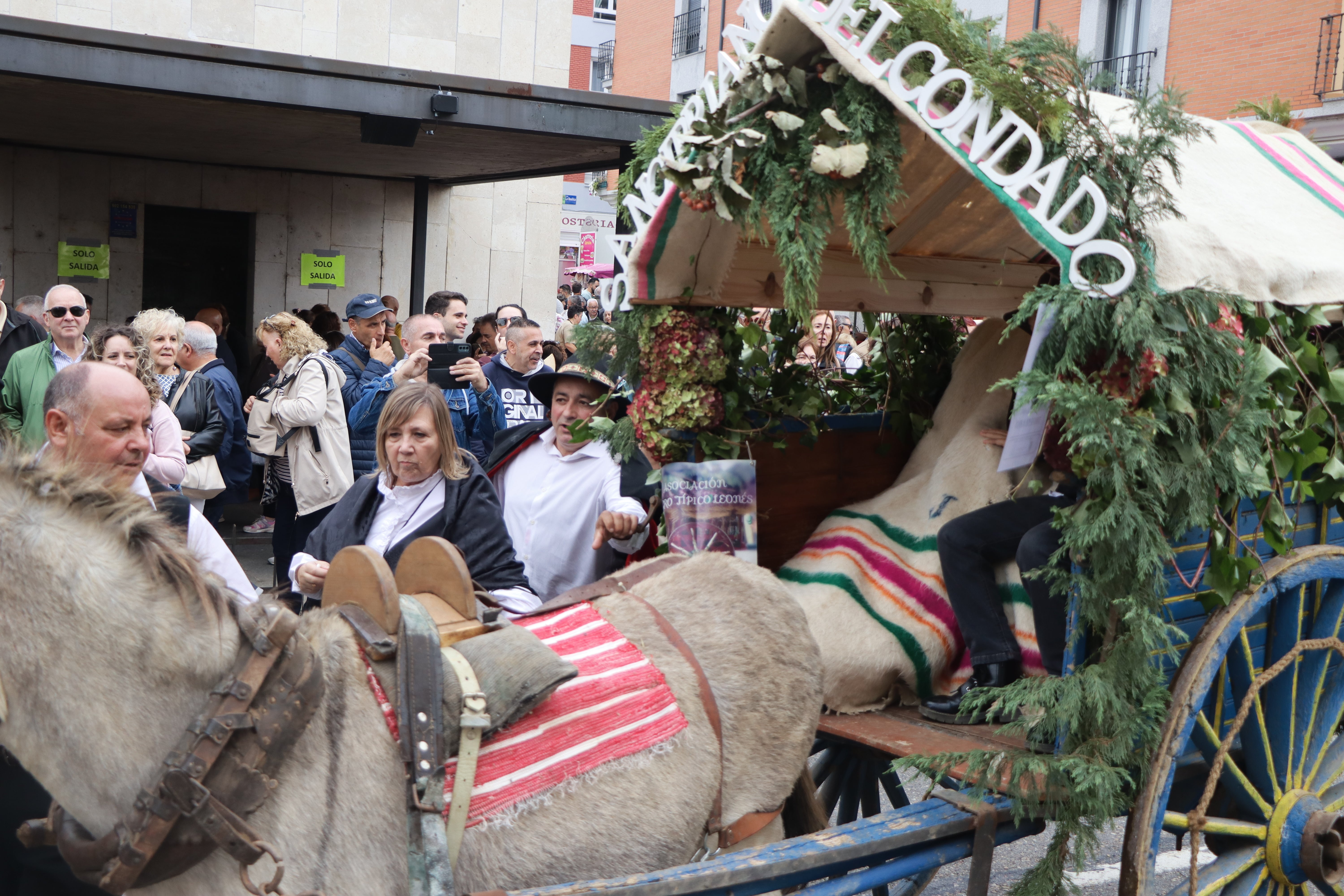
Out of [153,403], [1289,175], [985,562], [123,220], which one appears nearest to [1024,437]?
[985,562]

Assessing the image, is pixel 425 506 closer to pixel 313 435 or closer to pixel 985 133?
pixel 985 133

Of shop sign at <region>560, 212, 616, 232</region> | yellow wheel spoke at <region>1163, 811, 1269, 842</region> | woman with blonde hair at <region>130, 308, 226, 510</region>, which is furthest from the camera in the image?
shop sign at <region>560, 212, 616, 232</region>

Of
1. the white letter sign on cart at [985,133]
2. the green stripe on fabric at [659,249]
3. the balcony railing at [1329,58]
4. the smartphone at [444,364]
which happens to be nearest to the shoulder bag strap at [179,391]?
the smartphone at [444,364]

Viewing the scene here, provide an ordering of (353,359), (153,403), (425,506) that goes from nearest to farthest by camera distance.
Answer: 1. (425,506)
2. (153,403)
3. (353,359)

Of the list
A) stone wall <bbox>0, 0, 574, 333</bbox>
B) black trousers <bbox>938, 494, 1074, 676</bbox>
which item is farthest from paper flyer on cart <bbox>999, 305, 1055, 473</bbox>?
stone wall <bbox>0, 0, 574, 333</bbox>

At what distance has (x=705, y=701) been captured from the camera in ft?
8.81

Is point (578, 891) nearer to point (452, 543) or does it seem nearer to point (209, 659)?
point (209, 659)

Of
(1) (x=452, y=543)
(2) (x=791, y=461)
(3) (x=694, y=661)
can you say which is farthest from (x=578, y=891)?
(2) (x=791, y=461)

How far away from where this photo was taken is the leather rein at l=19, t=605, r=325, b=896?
1.95 meters

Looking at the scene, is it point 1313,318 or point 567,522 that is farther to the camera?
point 567,522

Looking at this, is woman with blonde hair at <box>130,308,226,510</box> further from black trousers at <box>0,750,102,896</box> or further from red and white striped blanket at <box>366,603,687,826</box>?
red and white striped blanket at <box>366,603,687,826</box>

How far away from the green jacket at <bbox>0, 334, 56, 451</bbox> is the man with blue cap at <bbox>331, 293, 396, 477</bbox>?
1.50 meters

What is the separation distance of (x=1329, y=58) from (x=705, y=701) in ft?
50.3

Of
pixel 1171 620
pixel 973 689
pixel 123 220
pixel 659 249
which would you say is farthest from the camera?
pixel 123 220
